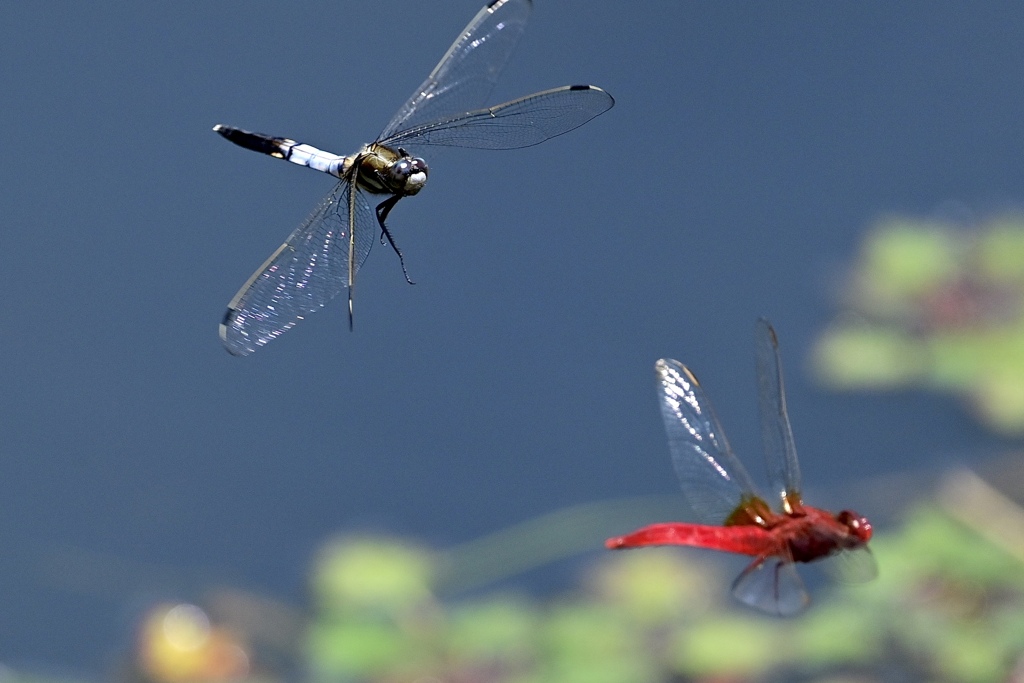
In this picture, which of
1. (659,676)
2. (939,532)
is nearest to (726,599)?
(659,676)

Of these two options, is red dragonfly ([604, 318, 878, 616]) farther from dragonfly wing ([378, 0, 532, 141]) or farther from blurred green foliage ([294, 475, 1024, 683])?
blurred green foliage ([294, 475, 1024, 683])

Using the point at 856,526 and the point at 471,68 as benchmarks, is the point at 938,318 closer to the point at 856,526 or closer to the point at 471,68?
the point at 471,68

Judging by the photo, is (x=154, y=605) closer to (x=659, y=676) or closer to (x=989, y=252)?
(x=659, y=676)

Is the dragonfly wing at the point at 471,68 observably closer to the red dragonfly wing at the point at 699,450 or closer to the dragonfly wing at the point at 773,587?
the red dragonfly wing at the point at 699,450

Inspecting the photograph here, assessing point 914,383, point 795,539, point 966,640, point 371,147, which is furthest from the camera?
point 914,383

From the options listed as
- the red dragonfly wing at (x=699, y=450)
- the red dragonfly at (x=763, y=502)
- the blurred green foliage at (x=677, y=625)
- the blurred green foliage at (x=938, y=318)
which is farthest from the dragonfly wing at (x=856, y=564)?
the blurred green foliage at (x=938, y=318)

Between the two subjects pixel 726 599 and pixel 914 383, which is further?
pixel 914 383

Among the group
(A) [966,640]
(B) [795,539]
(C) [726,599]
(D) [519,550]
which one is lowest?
(B) [795,539]
